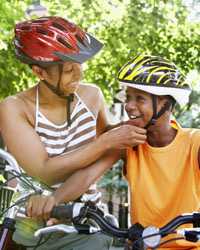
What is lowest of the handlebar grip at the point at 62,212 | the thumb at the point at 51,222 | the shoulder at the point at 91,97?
the thumb at the point at 51,222

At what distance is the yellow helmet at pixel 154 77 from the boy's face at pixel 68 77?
0.26m

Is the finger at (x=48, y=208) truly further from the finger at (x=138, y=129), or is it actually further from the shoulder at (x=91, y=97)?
the shoulder at (x=91, y=97)

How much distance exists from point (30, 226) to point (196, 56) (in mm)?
8070

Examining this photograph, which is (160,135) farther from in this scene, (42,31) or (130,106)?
(42,31)

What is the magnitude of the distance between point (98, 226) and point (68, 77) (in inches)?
38.2

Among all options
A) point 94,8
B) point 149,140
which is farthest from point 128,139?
point 94,8

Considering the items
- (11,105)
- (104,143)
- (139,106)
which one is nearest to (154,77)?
(139,106)

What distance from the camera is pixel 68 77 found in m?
3.37

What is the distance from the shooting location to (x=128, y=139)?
10.2 ft

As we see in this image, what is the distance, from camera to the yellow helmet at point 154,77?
124 inches

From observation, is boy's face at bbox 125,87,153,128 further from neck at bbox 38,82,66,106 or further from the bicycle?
the bicycle

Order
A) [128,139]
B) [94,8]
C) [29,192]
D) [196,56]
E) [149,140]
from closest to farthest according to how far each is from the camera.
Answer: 1. [29,192]
2. [128,139]
3. [149,140]
4. [94,8]
5. [196,56]

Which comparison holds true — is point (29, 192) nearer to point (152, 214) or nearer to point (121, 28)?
point (152, 214)

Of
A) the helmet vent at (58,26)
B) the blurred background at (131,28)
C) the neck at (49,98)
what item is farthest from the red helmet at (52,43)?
the blurred background at (131,28)
